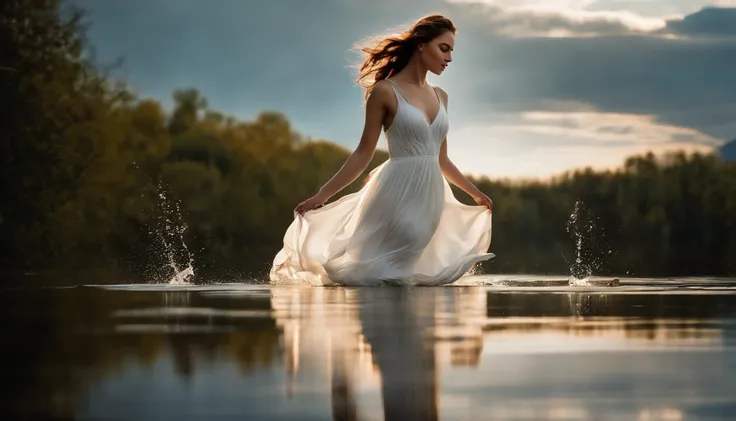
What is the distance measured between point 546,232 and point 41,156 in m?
7.95

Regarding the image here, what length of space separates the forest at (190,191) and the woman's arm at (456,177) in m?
6.53

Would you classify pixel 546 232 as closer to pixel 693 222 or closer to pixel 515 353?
pixel 693 222

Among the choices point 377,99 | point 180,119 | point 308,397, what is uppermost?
point 180,119

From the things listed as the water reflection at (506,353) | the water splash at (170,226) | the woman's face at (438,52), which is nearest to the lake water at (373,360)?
the water reflection at (506,353)

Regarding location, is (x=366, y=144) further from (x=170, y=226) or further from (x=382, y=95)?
(x=170, y=226)

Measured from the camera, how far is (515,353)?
3.35 m

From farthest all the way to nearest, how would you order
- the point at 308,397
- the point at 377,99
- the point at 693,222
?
1. the point at 693,222
2. the point at 377,99
3. the point at 308,397

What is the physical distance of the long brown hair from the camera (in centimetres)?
734

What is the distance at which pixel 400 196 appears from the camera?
7375mm

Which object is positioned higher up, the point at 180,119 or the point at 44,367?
the point at 180,119

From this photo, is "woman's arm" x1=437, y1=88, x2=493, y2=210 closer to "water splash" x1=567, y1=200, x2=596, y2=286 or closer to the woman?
the woman

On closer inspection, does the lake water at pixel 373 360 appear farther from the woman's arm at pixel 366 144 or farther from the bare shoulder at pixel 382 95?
the bare shoulder at pixel 382 95

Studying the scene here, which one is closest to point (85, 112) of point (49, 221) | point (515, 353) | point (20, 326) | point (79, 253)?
point (49, 221)

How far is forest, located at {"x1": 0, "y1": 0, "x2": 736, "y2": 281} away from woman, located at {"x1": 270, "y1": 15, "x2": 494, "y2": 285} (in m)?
6.61
